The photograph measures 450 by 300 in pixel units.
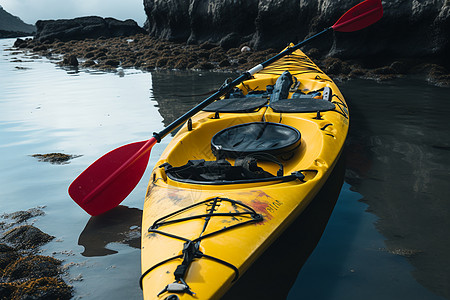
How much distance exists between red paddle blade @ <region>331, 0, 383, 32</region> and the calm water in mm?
1408

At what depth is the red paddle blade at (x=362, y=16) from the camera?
Answer: 4809 mm

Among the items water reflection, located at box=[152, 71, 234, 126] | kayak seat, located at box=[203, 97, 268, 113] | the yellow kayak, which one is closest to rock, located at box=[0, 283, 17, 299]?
the yellow kayak

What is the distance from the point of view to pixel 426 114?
5383mm

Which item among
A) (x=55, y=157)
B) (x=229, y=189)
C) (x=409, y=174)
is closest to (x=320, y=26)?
(x=409, y=174)

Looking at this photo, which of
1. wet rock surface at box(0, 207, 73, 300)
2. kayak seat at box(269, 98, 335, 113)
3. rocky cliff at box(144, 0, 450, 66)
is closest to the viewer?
wet rock surface at box(0, 207, 73, 300)

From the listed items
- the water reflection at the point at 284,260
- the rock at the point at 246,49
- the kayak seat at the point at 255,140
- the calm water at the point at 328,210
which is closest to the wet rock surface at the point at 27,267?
the calm water at the point at 328,210

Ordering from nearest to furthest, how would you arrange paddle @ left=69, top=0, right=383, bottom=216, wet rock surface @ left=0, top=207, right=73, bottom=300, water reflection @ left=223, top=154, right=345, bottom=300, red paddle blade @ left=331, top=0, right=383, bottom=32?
1. water reflection @ left=223, top=154, right=345, bottom=300
2. wet rock surface @ left=0, top=207, right=73, bottom=300
3. paddle @ left=69, top=0, right=383, bottom=216
4. red paddle blade @ left=331, top=0, right=383, bottom=32

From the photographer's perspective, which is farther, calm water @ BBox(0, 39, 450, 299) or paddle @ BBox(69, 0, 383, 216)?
paddle @ BBox(69, 0, 383, 216)

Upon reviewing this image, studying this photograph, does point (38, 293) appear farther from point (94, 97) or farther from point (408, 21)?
point (408, 21)

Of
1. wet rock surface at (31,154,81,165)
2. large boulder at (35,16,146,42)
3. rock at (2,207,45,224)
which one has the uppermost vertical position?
large boulder at (35,16,146,42)

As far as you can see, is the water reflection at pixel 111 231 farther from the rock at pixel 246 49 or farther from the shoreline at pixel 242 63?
A: the rock at pixel 246 49

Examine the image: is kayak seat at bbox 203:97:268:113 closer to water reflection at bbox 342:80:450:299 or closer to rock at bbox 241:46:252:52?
water reflection at bbox 342:80:450:299

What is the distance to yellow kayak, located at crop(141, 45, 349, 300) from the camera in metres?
1.71

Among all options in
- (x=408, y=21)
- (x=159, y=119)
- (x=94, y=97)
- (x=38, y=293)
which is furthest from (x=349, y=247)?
(x=408, y=21)
